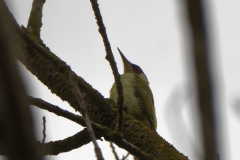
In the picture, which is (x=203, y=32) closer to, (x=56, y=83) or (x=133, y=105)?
(x=56, y=83)

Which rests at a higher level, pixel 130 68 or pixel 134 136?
pixel 130 68

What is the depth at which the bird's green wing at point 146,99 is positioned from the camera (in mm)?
5435

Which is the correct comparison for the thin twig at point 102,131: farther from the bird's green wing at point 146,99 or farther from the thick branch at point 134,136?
the bird's green wing at point 146,99

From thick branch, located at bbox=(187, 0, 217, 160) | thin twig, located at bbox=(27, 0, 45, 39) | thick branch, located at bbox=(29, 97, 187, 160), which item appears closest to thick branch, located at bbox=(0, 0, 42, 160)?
thick branch, located at bbox=(187, 0, 217, 160)

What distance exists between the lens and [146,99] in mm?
5695

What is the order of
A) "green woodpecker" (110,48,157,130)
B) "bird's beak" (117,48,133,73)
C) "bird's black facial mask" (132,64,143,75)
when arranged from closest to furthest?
"green woodpecker" (110,48,157,130)
"bird's beak" (117,48,133,73)
"bird's black facial mask" (132,64,143,75)

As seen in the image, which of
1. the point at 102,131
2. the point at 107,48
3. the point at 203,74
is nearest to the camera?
the point at 203,74

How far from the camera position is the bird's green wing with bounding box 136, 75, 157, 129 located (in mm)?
5435

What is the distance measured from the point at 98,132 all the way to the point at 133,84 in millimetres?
2962

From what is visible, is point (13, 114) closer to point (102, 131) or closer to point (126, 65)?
point (102, 131)

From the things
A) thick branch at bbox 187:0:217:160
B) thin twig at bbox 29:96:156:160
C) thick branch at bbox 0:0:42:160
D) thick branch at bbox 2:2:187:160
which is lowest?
thick branch at bbox 0:0:42:160

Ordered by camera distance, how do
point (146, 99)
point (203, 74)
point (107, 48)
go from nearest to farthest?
1. point (203, 74)
2. point (107, 48)
3. point (146, 99)

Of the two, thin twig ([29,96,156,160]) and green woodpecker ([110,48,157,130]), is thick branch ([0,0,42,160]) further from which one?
green woodpecker ([110,48,157,130])

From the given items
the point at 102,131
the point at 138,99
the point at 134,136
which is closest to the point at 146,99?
the point at 138,99
